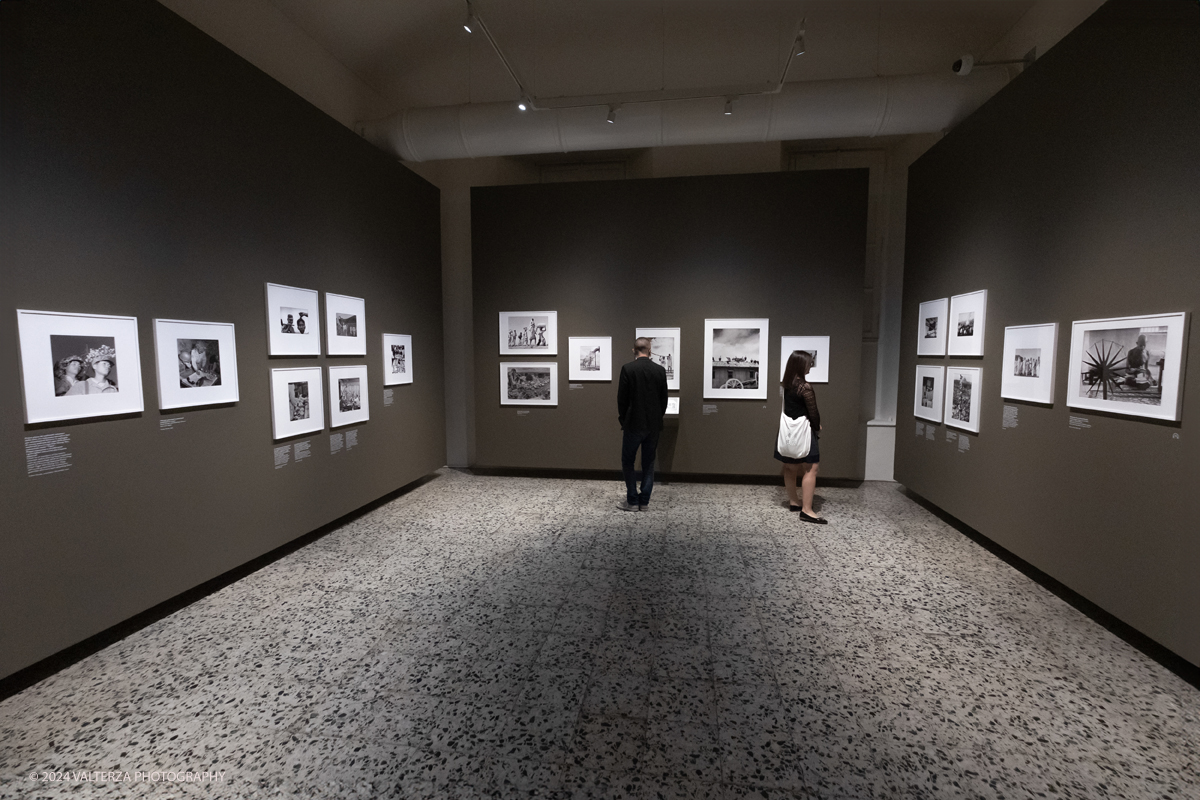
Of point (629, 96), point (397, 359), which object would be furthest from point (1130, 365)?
point (397, 359)

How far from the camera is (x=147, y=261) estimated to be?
3682 millimetres

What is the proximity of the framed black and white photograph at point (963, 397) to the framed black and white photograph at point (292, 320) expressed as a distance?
23.9 feet

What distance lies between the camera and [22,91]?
294 cm

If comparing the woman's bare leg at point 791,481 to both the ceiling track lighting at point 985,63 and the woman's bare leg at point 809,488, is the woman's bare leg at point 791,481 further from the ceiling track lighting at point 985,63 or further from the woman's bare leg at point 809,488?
the ceiling track lighting at point 985,63

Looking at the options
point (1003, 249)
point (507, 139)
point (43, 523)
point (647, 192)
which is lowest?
point (43, 523)

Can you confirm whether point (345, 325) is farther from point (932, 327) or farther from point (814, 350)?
point (932, 327)

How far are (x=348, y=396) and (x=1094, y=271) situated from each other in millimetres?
7340

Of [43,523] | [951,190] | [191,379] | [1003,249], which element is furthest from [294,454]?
[951,190]

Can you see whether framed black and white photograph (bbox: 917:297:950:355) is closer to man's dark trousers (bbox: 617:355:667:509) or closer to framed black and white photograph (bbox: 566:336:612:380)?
man's dark trousers (bbox: 617:355:667:509)

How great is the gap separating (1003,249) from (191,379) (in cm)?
763

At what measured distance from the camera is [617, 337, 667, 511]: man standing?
645 centimetres

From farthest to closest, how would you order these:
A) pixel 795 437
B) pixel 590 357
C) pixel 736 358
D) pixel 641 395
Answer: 1. pixel 590 357
2. pixel 736 358
3. pixel 641 395
4. pixel 795 437

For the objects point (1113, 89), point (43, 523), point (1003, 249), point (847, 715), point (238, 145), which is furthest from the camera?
point (1003, 249)

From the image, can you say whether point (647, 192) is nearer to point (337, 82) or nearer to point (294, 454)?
point (337, 82)
